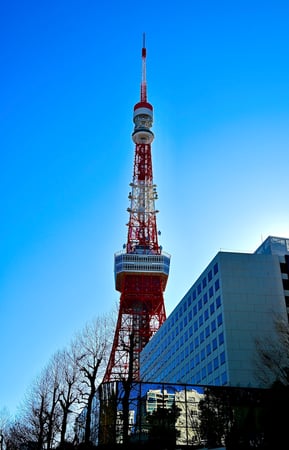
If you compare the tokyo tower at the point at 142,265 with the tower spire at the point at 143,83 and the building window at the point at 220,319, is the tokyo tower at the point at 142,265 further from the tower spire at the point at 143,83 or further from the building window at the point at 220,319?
the building window at the point at 220,319

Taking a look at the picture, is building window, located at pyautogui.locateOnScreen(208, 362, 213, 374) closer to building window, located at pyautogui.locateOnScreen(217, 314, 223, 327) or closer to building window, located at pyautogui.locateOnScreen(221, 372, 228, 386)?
building window, located at pyautogui.locateOnScreen(221, 372, 228, 386)

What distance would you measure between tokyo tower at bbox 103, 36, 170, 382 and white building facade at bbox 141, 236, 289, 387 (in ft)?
75.4

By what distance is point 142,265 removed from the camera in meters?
81.4

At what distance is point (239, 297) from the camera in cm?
4569

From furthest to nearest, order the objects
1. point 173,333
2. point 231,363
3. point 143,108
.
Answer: point 143,108 → point 173,333 → point 231,363

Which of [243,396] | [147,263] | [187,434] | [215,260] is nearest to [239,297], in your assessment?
[215,260]

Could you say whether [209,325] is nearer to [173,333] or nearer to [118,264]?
[173,333]

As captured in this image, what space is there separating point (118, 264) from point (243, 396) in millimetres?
53417

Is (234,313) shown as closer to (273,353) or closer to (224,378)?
(273,353)

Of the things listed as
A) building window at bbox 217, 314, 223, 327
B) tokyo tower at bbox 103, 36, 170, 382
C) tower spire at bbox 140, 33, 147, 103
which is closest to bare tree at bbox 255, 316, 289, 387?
building window at bbox 217, 314, 223, 327

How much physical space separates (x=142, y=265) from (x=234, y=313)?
37.7 m

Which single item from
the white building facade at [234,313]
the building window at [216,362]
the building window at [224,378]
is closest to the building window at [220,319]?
the white building facade at [234,313]

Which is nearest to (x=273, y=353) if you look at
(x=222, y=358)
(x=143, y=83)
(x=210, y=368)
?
(x=222, y=358)

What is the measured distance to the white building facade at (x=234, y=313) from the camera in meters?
43.4
